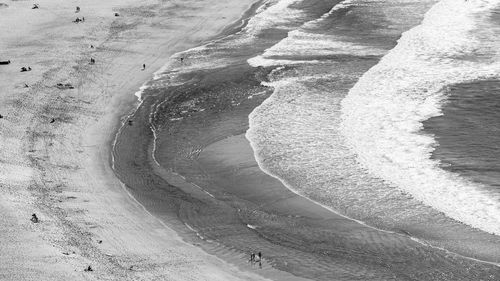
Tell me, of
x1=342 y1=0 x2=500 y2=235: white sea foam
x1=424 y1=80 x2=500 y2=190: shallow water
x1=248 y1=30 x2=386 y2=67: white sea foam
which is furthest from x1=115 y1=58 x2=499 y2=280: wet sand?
x1=424 y1=80 x2=500 y2=190: shallow water

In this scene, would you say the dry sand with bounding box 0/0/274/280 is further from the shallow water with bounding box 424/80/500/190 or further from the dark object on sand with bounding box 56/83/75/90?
the shallow water with bounding box 424/80/500/190

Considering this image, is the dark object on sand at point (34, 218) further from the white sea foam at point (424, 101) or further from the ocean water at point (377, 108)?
the white sea foam at point (424, 101)

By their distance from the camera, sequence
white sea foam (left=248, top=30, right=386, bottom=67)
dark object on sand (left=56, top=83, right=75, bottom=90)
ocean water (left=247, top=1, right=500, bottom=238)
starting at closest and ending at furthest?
ocean water (left=247, top=1, right=500, bottom=238) < dark object on sand (left=56, top=83, right=75, bottom=90) < white sea foam (left=248, top=30, right=386, bottom=67)

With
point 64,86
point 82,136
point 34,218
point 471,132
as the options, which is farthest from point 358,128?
point 34,218

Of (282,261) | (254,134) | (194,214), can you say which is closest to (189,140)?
(254,134)

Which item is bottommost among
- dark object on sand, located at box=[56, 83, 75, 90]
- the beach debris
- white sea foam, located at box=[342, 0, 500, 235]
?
white sea foam, located at box=[342, 0, 500, 235]

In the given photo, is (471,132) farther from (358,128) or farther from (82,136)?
(82,136)
